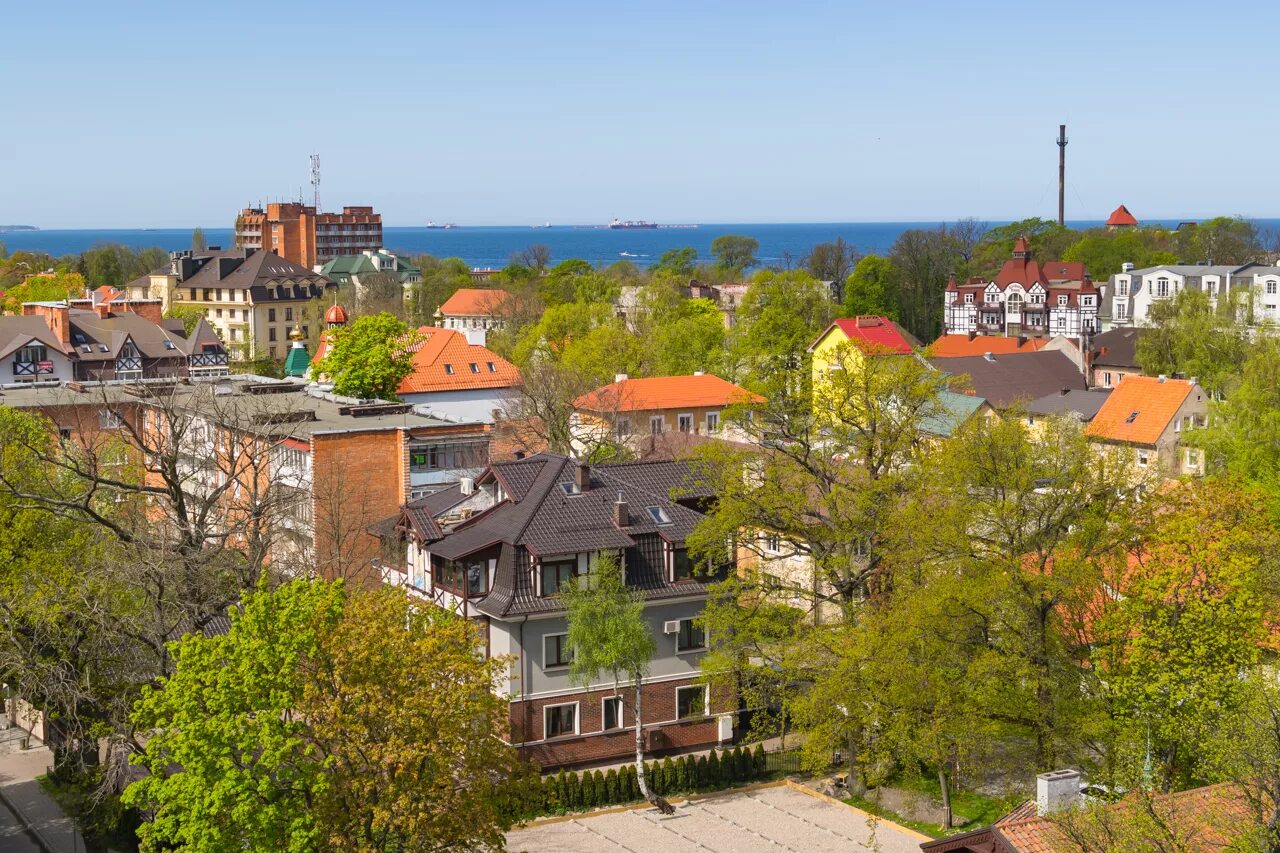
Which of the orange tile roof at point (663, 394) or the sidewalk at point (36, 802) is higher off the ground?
the orange tile roof at point (663, 394)

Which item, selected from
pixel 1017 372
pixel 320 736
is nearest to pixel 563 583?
pixel 320 736

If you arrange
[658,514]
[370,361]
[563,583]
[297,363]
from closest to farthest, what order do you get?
[563,583] → [658,514] → [370,361] → [297,363]

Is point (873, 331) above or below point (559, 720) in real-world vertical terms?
above

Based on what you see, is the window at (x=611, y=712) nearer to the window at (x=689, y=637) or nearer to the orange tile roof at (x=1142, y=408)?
the window at (x=689, y=637)

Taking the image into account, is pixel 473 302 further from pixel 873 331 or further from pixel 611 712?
pixel 611 712

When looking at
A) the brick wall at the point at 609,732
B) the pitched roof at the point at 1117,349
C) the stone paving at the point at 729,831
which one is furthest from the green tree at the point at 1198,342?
the stone paving at the point at 729,831

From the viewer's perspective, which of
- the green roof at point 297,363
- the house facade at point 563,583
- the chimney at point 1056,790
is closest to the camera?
the chimney at point 1056,790

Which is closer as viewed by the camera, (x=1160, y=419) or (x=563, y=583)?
(x=563, y=583)

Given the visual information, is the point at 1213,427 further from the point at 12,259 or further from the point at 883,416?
the point at 12,259

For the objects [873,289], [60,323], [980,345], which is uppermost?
[873,289]
